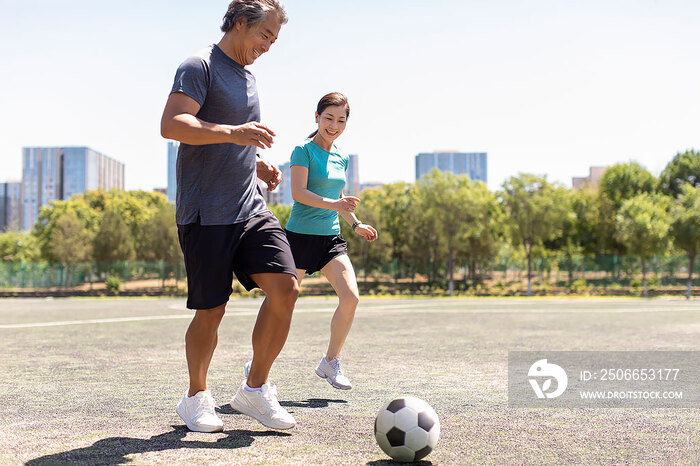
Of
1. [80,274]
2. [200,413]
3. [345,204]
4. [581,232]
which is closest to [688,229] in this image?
[581,232]

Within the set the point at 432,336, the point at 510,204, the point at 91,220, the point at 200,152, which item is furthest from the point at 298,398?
the point at 91,220

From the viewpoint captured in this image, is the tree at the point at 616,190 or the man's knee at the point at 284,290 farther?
the tree at the point at 616,190

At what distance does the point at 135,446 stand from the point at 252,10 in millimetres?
2243

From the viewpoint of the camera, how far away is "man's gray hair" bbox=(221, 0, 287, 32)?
134 inches

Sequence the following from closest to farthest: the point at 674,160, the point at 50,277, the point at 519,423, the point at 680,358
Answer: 1. the point at 519,423
2. the point at 680,358
3. the point at 50,277
4. the point at 674,160

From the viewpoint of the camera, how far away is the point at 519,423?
3621 mm

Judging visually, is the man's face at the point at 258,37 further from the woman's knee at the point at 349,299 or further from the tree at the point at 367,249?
the tree at the point at 367,249

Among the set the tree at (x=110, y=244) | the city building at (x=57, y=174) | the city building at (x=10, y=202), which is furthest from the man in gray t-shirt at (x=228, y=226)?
the city building at (x=10, y=202)

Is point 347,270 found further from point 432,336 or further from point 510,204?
point 510,204

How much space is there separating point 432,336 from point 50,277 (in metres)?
42.5

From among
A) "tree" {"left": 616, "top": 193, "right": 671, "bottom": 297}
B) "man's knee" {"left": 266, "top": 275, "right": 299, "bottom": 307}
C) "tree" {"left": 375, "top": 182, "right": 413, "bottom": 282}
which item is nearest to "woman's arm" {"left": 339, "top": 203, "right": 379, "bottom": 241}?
"man's knee" {"left": 266, "top": 275, "right": 299, "bottom": 307}

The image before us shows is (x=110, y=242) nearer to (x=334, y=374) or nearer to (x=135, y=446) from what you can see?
(x=334, y=374)

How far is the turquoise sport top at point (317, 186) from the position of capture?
4.79m

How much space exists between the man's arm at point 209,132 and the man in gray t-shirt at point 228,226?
0.30ft
